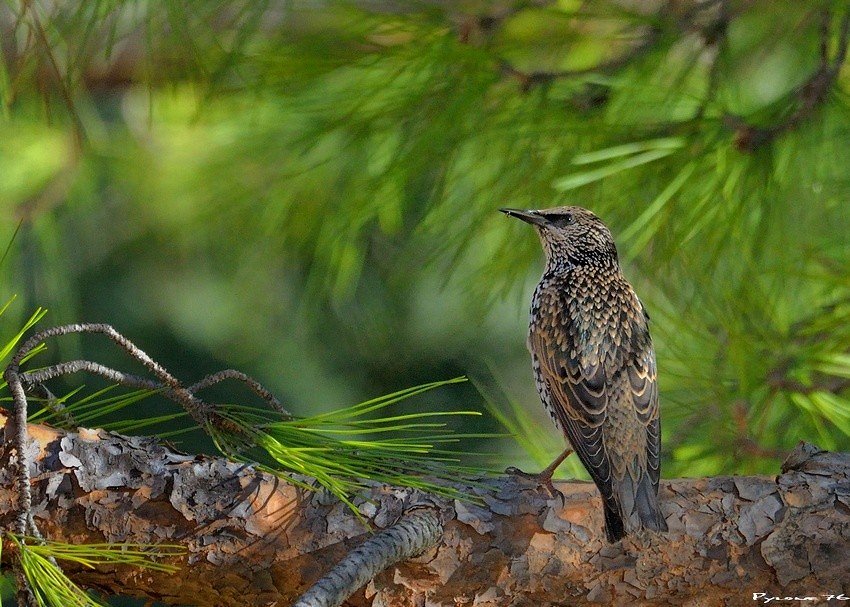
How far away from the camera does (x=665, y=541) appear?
897 mm

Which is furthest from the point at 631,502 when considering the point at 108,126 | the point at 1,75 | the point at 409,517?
the point at 108,126

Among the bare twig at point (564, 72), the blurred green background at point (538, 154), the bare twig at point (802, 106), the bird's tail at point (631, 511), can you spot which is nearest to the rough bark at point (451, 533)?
the bird's tail at point (631, 511)

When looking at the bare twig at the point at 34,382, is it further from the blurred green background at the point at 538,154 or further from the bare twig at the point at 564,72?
the bare twig at the point at 564,72

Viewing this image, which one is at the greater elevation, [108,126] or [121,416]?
[108,126]

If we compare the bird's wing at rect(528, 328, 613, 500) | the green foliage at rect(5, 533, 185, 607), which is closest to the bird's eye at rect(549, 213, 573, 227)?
the bird's wing at rect(528, 328, 613, 500)

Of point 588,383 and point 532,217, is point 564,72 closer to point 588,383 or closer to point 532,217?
point 532,217

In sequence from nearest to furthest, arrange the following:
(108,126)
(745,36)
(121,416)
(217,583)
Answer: (217,583) < (745,36) < (108,126) < (121,416)

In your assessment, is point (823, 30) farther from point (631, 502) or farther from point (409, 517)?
point (409, 517)

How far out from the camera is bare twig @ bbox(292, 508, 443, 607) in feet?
2.22

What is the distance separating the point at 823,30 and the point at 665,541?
578 millimetres

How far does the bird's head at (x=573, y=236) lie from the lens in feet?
3.69

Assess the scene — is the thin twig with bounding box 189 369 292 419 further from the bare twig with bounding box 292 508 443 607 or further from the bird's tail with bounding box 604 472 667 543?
the bird's tail with bounding box 604 472 667 543

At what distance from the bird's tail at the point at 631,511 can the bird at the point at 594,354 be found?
2 centimetres

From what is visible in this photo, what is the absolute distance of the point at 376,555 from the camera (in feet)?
2.44
